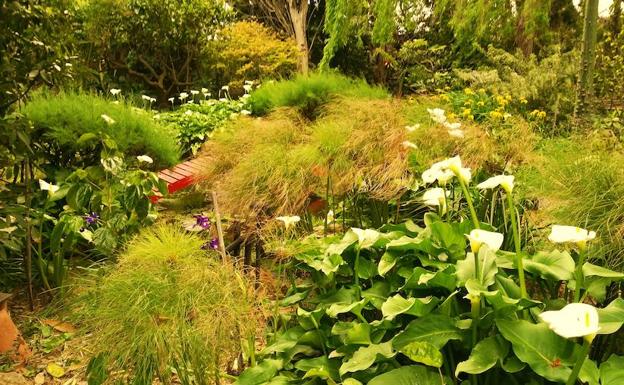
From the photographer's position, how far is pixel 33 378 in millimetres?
2158

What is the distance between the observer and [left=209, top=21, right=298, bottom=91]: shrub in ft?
29.0

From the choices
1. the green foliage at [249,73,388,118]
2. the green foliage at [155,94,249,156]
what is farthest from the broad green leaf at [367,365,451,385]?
the green foliage at [155,94,249,156]

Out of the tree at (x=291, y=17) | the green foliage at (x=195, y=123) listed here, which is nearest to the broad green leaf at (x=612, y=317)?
the green foliage at (x=195, y=123)

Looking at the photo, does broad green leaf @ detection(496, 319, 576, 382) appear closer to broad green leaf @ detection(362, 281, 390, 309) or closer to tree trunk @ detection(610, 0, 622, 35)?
broad green leaf @ detection(362, 281, 390, 309)

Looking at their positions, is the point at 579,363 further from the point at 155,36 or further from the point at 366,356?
the point at 155,36

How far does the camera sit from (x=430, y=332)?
149 cm

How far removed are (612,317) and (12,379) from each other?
6.96ft

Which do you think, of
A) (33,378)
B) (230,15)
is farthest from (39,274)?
(230,15)

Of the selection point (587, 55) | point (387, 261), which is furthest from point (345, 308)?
point (587, 55)

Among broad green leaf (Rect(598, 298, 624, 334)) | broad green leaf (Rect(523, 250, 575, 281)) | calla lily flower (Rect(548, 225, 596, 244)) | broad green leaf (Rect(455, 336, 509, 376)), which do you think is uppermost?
calla lily flower (Rect(548, 225, 596, 244))

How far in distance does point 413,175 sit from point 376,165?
189mm

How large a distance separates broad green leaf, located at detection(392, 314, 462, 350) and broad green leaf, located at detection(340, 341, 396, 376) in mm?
61

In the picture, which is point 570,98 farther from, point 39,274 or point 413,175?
point 39,274

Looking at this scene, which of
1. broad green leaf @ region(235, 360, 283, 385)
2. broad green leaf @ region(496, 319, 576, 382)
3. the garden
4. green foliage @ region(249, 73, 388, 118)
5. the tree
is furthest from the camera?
the tree
